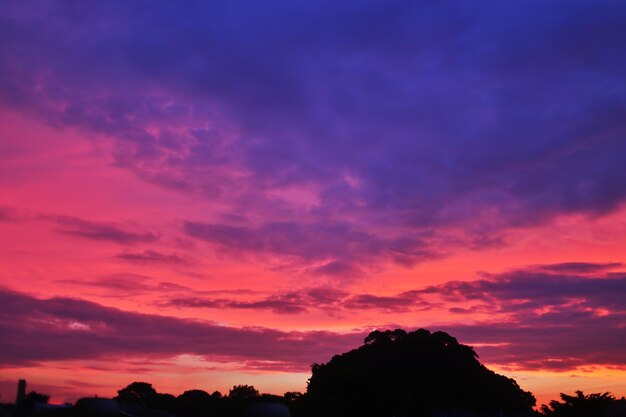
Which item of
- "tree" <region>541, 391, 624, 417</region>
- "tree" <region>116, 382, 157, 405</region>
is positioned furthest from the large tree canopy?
"tree" <region>116, 382, 157, 405</region>

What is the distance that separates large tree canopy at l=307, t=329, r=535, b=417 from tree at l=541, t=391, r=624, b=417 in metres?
19.3

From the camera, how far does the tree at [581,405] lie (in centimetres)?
4754

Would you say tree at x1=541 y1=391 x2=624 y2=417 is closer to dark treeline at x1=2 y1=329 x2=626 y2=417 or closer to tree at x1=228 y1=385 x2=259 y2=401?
dark treeline at x1=2 y1=329 x2=626 y2=417

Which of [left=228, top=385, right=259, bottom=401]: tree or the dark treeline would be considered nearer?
the dark treeline

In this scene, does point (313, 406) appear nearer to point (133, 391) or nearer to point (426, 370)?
point (426, 370)

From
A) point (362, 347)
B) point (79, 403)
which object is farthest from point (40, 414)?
point (362, 347)

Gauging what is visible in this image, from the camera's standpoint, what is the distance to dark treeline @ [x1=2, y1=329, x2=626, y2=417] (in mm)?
55906

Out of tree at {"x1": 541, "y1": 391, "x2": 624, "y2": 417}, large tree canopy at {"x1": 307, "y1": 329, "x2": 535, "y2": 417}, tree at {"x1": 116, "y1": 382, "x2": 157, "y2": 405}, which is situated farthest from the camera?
tree at {"x1": 116, "y1": 382, "x2": 157, "y2": 405}

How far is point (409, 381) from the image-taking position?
9488cm

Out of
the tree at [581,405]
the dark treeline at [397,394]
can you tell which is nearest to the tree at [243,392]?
the dark treeline at [397,394]

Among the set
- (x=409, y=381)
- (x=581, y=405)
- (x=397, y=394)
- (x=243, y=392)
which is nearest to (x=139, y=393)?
(x=243, y=392)

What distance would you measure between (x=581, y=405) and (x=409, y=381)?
47.4 metres

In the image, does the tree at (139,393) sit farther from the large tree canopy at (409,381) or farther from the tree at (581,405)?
the tree at (581,405)

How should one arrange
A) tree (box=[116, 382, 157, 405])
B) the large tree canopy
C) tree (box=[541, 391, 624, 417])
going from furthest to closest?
tree (box=[116, 382, 157, 405]) → the large tree canopy → tree (box=[541, 391, 624, 417])
